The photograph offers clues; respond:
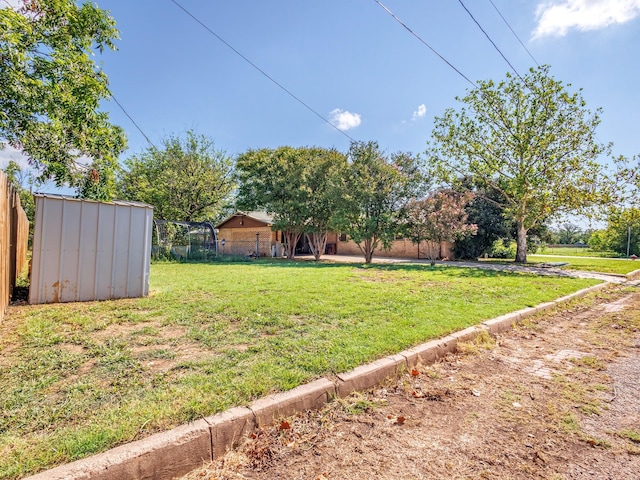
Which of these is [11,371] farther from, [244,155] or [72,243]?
[244,155]

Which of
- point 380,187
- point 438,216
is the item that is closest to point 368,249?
point 380,187


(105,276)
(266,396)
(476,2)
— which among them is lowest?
(266,396)

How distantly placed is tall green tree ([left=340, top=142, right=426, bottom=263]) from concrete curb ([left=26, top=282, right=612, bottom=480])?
11.5 metres

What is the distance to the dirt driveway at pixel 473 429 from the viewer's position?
5.74 ft

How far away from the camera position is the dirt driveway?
1750 mm

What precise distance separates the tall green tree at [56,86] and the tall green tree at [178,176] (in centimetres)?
1523

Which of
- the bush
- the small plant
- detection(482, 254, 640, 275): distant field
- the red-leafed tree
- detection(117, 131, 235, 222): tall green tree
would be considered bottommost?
the small plant

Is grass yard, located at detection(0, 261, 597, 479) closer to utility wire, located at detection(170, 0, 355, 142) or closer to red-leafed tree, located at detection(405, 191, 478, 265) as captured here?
utility wire, located at detection(170, 0, 355, 142)

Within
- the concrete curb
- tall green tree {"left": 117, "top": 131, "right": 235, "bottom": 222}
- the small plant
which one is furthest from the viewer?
tall green tree {"left": 117, "top": 131, "right": 235, "bottom": 222}

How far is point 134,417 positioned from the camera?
6.06 feet

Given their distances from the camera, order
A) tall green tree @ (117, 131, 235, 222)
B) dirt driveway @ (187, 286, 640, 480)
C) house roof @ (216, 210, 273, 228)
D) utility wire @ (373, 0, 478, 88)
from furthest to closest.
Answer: house roof @ (216, 210, 273, 228) → tall green tree @ (117, 131, 235, 222) → utility wire @ (373, 0, 478, 88) → dirt driveway @ (187, 286, 640, 480)

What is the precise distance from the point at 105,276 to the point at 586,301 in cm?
952

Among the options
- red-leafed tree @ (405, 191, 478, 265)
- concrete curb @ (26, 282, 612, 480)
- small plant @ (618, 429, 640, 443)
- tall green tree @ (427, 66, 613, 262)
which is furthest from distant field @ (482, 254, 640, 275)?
concrete curb @ (26, 282, 612, 480)

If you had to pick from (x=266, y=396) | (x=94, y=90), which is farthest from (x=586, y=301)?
(x=94, y=90)
